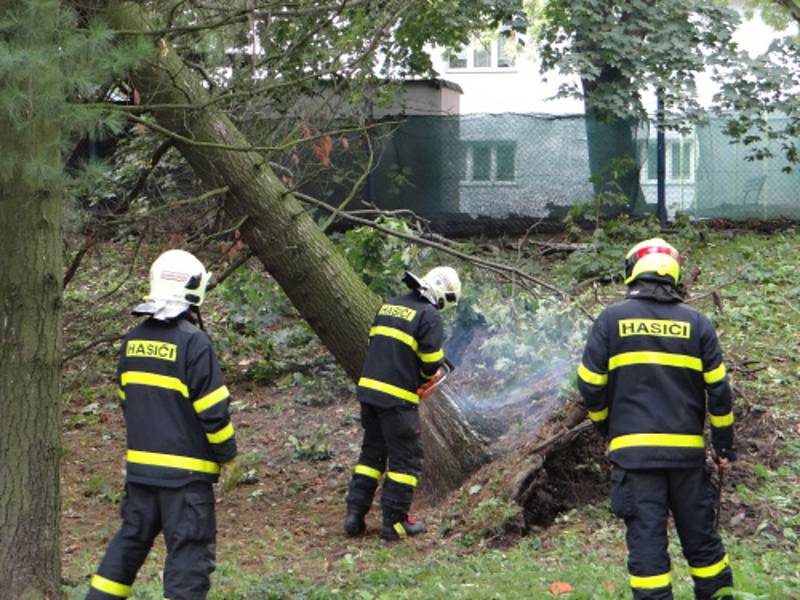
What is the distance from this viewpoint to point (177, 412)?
17.1 ft

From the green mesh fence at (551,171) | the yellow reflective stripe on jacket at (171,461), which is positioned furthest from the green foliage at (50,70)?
the green mesh fence at (551,171)

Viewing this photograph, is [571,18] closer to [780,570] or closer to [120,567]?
[780,570]

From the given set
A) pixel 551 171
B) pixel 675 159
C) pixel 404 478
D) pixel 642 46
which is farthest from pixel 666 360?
pixel 675 159

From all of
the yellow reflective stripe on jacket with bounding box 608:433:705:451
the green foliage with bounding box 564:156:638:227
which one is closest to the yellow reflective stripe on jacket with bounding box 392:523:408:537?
the yellow reflective stripe on jacket with bounding box 608:433:705:451

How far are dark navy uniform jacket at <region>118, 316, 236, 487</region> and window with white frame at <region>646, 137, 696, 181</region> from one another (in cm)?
1117

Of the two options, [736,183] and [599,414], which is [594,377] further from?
[736,183]

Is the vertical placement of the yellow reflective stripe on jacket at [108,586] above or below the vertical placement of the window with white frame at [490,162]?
below

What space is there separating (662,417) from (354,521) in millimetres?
2899

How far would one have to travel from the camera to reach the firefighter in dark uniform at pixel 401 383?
731cm

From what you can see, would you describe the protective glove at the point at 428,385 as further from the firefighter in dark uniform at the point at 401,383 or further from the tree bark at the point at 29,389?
the tree bark at the point at 29,389

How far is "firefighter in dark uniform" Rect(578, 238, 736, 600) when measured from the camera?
5.14m

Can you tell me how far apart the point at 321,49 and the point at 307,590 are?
175 inches

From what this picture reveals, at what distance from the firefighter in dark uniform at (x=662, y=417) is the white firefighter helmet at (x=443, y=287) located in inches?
88.3

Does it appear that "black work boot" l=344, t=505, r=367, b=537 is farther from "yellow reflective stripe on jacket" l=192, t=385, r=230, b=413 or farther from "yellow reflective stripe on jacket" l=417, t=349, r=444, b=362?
"yellow reflective stripe on jacket" l=192, t=385, r=230, b=413
